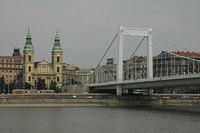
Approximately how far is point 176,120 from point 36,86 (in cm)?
10314

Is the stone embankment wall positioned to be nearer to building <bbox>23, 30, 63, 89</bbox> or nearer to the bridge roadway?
the bridge roadway

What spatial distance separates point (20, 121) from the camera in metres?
53.5

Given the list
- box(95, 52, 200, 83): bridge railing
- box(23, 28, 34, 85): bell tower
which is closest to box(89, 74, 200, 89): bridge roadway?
box(95, 52, 200, 83): bridge railing

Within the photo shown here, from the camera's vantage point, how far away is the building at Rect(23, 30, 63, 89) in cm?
17962

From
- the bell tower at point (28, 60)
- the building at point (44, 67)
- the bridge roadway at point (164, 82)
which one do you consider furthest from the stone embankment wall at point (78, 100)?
the bell tower at point (28, 60)

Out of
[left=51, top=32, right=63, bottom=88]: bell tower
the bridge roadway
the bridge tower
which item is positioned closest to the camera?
the bridge roadway

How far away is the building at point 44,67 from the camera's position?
17962 centimetres

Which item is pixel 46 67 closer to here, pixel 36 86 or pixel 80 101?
pixel 36 86

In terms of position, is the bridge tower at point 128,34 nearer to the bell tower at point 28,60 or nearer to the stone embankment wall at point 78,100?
the stone embankment wall at point 78,100

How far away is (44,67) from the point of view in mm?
183750

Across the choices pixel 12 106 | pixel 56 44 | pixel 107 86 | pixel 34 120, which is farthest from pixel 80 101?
pixel 56 44

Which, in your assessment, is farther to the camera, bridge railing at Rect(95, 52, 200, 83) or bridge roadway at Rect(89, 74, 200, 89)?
bridge railing at Rect(95, 52, 200, 83)

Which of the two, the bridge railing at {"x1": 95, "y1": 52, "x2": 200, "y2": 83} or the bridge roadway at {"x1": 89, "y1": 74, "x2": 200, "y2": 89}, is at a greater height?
the bridge railing at {"x1": 95, "y1": 52, "x2": 200, "y2": 83}

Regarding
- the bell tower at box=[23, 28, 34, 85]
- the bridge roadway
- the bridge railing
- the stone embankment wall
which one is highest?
the bell tower at box=[23, 28, 34, 85]
